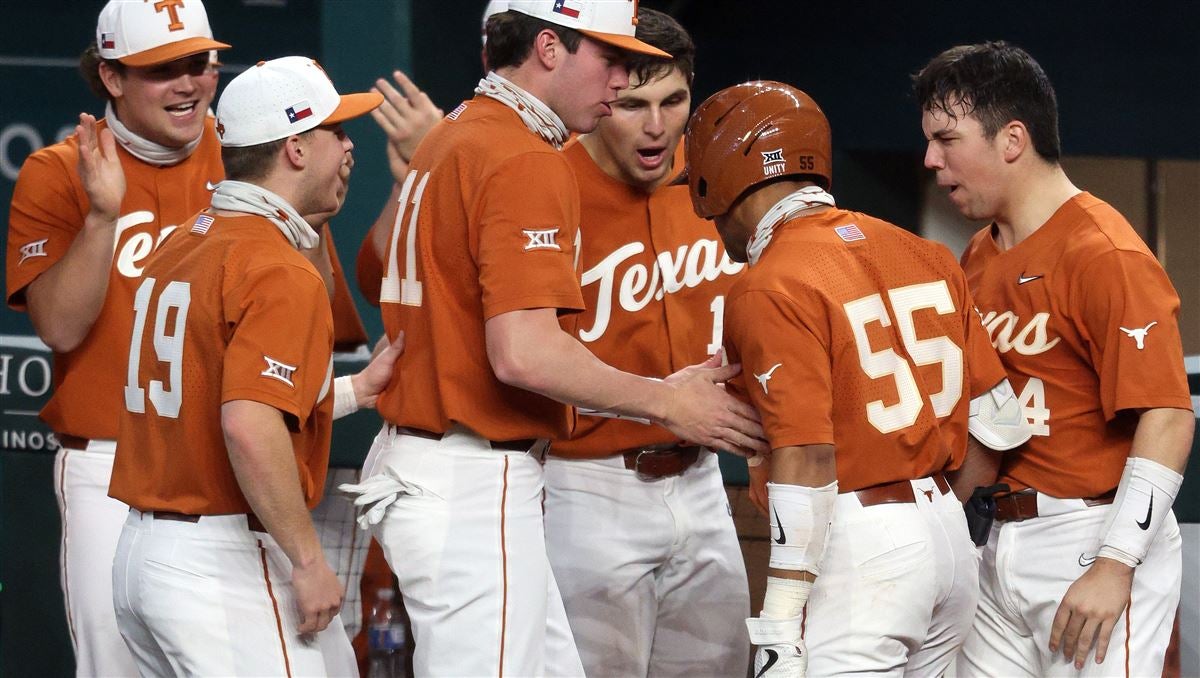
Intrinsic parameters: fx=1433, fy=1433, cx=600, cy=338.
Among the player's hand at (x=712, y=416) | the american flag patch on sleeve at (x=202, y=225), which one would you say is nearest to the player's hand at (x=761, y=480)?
the player's hand at (x=712, y=416)

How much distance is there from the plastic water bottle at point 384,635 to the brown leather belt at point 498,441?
112 cm

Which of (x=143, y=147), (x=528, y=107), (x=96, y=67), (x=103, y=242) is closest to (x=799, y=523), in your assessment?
(x=528, y=107)

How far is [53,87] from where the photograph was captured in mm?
7414

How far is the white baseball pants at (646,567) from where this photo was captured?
3666mm

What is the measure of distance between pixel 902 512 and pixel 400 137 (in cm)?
206

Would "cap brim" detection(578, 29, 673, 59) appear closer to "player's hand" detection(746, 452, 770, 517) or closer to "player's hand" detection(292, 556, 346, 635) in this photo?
"player's hand" detection(746, 452, 770, 517)

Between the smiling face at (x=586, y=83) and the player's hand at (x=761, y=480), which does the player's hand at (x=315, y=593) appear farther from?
the smiling face at (x=586, y=83)

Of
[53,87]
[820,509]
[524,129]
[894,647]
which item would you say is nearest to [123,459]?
[524,129]

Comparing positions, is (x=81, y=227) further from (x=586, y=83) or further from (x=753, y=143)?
(x=753, y=143)

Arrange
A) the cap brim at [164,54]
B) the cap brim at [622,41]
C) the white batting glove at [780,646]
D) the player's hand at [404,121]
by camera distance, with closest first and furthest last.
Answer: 1. the white batting glove at [780,646]
2. the cap brim at [622,41]
3. the cap brim at [164,54]
4. the player's hand at [404,121]

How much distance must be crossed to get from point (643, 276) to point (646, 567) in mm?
754

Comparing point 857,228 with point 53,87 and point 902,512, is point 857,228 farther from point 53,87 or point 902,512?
point 53,87

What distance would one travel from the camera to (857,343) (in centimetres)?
283

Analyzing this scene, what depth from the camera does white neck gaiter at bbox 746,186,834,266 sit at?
9.66 ft
